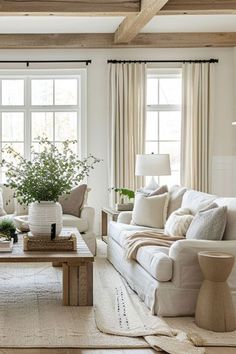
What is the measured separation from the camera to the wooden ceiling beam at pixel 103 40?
7.57 metres

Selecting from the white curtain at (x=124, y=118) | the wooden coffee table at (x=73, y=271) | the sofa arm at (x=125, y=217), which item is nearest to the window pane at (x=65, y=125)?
the white curtain at (x=124, y=118)

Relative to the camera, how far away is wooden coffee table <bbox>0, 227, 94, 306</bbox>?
4035 millimetres

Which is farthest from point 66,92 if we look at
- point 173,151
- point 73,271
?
point 73,271

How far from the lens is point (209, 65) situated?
793 centimetres

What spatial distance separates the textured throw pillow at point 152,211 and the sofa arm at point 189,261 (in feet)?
5.82

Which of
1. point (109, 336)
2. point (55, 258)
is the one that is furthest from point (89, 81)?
point (109, 336)

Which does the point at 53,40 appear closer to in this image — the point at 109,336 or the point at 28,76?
the point at 28,76

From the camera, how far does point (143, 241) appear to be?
459 centimetres

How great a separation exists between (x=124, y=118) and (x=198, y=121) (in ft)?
3.74

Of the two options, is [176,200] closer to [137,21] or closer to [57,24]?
[137,21]

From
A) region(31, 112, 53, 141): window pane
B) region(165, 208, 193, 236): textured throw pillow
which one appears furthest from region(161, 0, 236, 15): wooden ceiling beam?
region(31, 112, 53, 141): window pane

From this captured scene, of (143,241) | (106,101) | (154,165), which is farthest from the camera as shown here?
(106,101)

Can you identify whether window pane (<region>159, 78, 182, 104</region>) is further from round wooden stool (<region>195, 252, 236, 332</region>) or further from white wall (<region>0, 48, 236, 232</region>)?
round wooden stool (<region>195, 252, 236, 332</region>)

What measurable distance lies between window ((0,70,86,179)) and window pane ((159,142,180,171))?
1.27m
